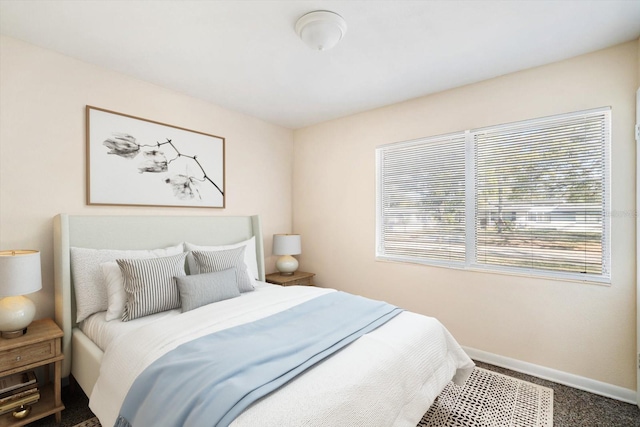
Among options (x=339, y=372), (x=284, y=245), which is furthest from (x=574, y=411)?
(x=284, y=245)

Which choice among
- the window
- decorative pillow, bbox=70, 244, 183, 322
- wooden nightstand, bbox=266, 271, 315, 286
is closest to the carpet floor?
decorative pillow, bbox=70, 244, 183, 322

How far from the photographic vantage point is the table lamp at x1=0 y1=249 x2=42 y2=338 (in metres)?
1.81

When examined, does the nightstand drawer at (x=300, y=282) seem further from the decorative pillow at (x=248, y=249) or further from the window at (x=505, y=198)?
the window at (x=505, y=198)

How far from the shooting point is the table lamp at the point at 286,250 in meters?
3.68

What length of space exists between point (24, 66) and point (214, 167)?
1.60 m

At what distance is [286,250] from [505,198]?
235cm

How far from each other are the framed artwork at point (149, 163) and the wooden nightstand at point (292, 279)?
1086 mm

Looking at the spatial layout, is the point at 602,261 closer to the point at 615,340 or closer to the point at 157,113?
the point at 615,340

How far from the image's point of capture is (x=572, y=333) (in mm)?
2375

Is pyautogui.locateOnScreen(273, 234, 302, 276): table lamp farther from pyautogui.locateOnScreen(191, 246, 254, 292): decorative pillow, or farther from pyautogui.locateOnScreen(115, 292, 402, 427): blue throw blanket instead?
pyautogui.locateOnScreen(115, 292, 402, 427): blue throw blanket

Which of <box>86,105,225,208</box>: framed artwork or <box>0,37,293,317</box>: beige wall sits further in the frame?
<box>86,105,225,208</box>: framed artwork

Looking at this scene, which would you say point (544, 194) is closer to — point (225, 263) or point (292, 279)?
point (292, 279)

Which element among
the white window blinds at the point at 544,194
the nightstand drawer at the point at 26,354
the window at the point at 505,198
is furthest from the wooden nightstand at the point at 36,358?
the white window blinds at the point at 544,194

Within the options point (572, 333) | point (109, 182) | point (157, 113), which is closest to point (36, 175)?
point (109, 182)
